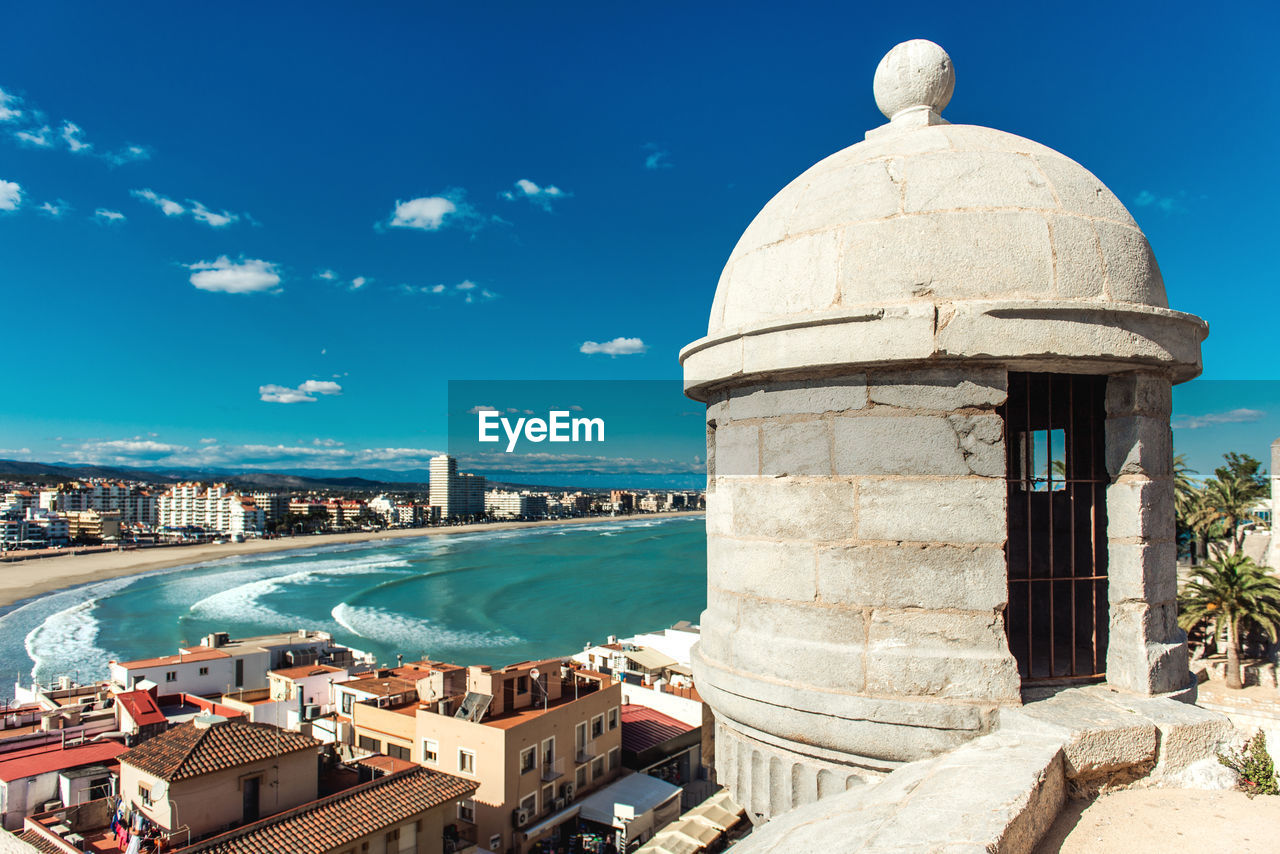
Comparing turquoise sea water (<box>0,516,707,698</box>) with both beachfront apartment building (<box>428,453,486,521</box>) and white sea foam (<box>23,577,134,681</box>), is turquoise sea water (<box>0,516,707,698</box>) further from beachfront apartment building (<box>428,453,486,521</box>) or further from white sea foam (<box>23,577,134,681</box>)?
beachfront apartment building (<box>428,453,486,521</box>)

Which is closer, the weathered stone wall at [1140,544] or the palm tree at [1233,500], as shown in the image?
the weathered stone wall at [1140,544]


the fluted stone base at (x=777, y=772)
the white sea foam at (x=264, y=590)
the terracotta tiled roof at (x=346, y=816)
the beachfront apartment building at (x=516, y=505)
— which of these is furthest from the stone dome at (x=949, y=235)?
the beachfront apartment building at (x=516, y=505)

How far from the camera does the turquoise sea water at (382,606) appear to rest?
1676 inches

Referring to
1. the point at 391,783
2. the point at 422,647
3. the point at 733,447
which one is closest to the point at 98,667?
the point at 422,647

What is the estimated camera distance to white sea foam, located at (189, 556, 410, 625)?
5212cm

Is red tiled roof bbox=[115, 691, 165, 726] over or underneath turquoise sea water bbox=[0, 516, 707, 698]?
over

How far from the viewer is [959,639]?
3.29 meters

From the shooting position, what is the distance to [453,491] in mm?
175875

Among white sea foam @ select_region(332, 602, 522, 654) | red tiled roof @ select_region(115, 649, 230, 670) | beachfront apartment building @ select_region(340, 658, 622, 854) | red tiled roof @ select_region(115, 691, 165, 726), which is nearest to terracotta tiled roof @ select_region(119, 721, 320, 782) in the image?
beachfront apartment building @ select_region(340, 658, 622, 854)

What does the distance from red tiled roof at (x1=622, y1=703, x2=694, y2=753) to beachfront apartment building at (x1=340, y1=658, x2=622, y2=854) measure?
108cm

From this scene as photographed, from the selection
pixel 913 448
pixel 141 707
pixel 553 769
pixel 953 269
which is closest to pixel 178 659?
pixel 141 707

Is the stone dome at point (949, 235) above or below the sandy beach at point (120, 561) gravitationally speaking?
above

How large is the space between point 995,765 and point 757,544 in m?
1.33

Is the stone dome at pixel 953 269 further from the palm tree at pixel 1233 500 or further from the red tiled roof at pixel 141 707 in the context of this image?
the palm tree at pixel 1233 500
